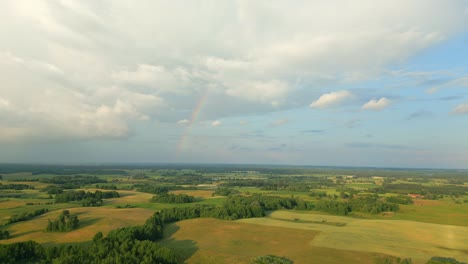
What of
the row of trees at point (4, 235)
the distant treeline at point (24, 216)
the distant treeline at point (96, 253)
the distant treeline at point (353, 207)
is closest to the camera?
the distant treeline at point (96, 253)

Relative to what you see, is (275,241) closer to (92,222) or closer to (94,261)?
(94,261)

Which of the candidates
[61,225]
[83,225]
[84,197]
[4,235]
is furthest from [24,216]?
[84,197]

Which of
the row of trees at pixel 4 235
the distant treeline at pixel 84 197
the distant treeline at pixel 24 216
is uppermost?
the distant treeline at pixel 84 197

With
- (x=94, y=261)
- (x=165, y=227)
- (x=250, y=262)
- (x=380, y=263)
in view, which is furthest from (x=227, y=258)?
(x=165, y=227)

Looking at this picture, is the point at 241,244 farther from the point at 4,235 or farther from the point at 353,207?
the point at 353,207

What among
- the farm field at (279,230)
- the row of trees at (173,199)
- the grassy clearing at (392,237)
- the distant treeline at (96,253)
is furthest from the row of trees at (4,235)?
the row of trees at (173,199)

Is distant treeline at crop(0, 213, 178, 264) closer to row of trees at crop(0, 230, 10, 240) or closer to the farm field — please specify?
the farm field

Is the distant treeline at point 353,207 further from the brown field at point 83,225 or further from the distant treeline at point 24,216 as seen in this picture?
the distant treeline at point 24,216
